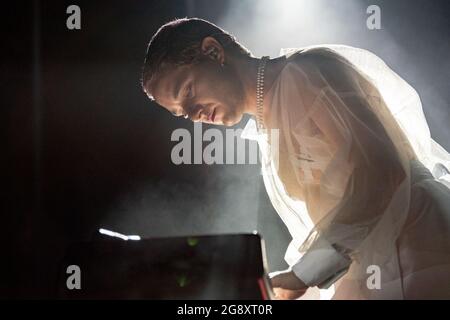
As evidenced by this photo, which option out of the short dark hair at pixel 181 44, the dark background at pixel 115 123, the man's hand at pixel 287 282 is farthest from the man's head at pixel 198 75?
the man's hand at pixel 287 282

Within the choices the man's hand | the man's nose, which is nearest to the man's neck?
the man's nose

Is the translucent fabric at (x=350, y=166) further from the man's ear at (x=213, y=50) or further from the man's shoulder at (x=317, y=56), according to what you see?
the man's ear at (x=213, y=50)

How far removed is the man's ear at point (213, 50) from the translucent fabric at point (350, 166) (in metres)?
0.15

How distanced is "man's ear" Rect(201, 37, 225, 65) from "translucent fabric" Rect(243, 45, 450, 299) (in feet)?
0.50

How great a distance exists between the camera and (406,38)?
153 centimetres

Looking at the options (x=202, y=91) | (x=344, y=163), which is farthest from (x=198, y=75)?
(x=344, y=163)

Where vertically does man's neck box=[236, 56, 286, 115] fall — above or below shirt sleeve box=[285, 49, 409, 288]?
above

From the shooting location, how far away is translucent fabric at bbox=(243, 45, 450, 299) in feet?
3.72

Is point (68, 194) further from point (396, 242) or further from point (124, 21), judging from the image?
point (396, 242)

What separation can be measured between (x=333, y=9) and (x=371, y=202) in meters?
0.61

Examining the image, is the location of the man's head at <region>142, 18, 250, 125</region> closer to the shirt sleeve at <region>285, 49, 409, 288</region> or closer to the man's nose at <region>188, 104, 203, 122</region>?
the man's nose at <region>188, 104, 203, 122</region>

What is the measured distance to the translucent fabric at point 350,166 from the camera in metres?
1.13

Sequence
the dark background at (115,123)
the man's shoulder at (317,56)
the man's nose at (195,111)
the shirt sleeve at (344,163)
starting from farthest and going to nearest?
the dark background at (115,123) < the man's nose at (195,111) < the man's shoulder at (317,56) < the shirt sleeve at (344,163)
